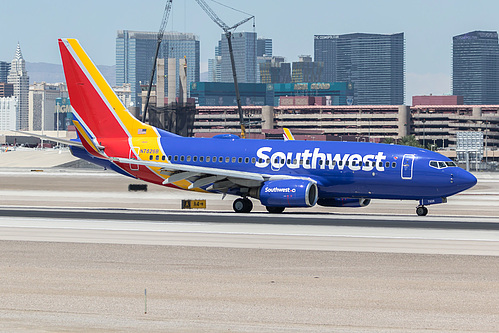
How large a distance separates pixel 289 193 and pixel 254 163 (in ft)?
14.4

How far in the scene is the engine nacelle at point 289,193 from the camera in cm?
4628

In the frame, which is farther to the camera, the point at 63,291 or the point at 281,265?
the point at 281,265

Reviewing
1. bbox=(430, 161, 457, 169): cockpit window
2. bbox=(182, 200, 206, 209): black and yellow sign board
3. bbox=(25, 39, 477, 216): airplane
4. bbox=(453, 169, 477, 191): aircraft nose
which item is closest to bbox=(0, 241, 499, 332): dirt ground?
bbox=(453, 169, 477, 191): aircraft nose

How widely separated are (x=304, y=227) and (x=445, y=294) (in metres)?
16.2

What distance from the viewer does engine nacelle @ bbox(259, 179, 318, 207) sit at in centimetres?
4628

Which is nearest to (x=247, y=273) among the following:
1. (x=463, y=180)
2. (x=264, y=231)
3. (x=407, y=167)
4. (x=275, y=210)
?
(x=264, y=231)

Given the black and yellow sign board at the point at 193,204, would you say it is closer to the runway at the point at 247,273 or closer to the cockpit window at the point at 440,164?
the runway at the point at 247,273

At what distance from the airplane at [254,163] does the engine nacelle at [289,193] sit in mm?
56

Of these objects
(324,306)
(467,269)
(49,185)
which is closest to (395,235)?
(467,269)

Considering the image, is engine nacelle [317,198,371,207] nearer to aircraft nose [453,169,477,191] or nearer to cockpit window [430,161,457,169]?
cockpit window [430,161,457,169]

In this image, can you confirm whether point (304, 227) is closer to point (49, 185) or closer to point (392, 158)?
point (392, 158)

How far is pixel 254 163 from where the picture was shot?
50.1 meters

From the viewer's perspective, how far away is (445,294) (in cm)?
2333

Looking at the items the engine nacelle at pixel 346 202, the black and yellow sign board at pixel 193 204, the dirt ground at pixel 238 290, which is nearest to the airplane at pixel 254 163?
the engine nacelle at pixel 346 202
